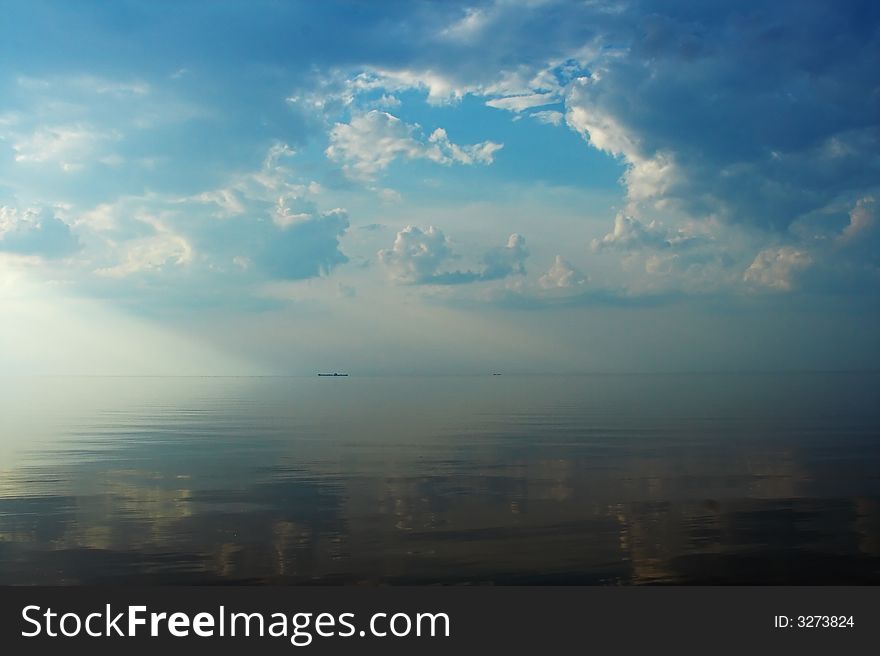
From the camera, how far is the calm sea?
65.3ft

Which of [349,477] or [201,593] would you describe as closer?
[201,593]

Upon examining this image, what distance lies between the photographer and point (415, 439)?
51.7m

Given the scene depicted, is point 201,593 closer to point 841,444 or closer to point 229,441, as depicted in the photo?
point 229,441

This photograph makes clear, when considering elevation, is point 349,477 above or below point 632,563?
above

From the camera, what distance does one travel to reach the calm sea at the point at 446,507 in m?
19.9

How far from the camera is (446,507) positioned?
27.7 meters

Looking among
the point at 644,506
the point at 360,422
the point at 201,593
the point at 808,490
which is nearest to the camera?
the point at 201,593

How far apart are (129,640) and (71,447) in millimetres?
37132

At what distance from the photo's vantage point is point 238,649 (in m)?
15.6

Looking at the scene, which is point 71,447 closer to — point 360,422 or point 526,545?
point 360,422

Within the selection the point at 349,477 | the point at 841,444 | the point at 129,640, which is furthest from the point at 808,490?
the point at 129,640

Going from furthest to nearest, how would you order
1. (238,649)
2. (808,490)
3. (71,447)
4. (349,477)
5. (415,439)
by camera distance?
1. (415,439)
2. (71,447)
3. (349,477)
4. (808,490)
5. (238,649)

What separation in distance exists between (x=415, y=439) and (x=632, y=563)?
107 feet

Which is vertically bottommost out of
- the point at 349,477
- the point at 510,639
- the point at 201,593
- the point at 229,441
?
the point at 510,639
